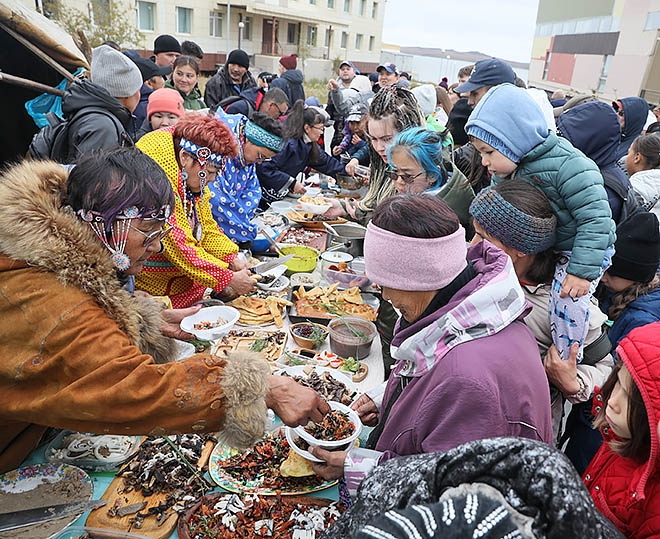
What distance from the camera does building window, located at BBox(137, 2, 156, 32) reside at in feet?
69.1

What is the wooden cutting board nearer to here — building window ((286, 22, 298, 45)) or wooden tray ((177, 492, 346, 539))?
wooden tray ((177, 492, 346, 539))

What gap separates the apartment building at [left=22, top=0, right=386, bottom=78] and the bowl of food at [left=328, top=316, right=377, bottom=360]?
63.4 ft

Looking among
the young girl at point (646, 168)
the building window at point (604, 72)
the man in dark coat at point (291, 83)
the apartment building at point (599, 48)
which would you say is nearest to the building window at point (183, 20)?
the man in dark coat at point (291, 83)

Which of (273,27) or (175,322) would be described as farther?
(273,27)

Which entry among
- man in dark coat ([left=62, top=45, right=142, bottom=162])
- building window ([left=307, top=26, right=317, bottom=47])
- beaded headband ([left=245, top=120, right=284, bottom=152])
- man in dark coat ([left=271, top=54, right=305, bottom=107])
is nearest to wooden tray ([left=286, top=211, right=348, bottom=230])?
beaded headband ([left=245, top=120, right=284, bottom=152])

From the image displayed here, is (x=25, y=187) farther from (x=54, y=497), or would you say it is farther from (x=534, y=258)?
(x=534, y=258)

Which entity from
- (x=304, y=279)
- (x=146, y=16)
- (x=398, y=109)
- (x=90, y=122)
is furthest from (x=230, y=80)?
(x=146, y=16)

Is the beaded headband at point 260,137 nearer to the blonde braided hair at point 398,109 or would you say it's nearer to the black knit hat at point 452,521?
the blonde braided hair at point 398,109

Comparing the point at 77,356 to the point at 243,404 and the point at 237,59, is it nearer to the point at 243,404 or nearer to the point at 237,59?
the point at 243,404

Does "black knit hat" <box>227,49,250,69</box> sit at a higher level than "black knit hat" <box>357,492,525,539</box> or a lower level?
higher

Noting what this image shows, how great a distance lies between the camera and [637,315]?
2588mm

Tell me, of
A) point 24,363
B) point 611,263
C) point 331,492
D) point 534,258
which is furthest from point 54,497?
point 611,263

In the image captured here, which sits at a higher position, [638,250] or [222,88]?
[222,88]

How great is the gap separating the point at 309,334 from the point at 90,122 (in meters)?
2.32
